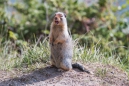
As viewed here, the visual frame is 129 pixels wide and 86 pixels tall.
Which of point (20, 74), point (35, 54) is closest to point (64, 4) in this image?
point (35, 54)

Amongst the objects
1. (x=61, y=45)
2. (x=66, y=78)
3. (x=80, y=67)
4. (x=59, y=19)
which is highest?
(x=59, y=19)

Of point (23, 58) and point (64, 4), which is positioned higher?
point (64, 4)

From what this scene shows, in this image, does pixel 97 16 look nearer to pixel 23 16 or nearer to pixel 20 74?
pixel 23 16

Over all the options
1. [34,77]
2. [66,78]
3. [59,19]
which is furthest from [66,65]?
[59,19]

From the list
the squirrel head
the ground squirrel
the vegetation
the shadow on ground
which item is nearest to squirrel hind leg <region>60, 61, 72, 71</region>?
the ground squirrel

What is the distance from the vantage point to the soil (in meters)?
6.25

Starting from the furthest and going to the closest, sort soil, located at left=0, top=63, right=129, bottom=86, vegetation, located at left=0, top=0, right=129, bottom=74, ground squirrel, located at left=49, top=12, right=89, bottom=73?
vegetation, located at left=0, top=0, right=129, bottom=74, ground squirrel, located at left=49, top=12, right=89, bottom=73, soil, located at left=0, top=63, right=129, bottom=86

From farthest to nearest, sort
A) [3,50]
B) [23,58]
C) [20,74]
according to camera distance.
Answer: [3,50] → [23,58] → [20,74]

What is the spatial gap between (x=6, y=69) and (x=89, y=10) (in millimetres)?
5869

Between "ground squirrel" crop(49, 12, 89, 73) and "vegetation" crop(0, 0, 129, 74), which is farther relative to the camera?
"vegetation" crop(0, 0, 129, 74)

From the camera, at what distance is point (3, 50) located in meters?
8.71

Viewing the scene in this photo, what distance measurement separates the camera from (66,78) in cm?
638

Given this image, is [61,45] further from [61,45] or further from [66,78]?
[66,78]

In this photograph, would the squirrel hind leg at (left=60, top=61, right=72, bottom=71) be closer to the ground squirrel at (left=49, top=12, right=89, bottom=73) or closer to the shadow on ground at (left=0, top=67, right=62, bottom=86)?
the ground squirrel at (left=49, top=12, right=89, bottom=73)
